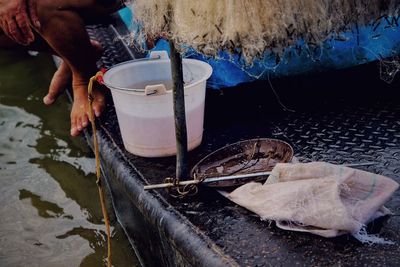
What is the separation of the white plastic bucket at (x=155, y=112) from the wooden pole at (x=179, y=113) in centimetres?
29

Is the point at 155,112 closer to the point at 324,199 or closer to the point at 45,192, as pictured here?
the point at 324,199

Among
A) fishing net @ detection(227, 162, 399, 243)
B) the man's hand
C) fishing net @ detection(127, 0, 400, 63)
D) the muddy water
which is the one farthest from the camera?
the muddy water

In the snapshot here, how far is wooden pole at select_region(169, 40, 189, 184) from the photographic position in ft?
5.68

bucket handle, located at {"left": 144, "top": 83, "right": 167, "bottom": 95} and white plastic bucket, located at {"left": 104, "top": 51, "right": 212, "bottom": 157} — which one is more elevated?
bucket handle, located at {"left": 144, "top": 83, "right": 167, "bottom": 95}

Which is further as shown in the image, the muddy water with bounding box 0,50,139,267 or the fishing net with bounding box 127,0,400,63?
the muddy water with bounding box 0,50,139,267

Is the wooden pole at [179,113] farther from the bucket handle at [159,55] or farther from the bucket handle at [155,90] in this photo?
the bucket handle at [159,55]

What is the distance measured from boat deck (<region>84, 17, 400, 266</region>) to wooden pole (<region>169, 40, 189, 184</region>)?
0.42ft

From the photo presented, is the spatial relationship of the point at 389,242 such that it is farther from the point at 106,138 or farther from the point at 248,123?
the point at 106,138

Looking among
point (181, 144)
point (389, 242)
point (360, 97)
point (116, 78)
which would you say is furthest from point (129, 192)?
point (360, 97)

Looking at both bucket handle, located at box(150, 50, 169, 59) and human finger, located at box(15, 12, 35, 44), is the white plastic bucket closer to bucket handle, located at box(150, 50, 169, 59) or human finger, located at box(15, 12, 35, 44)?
bucket handle, located at box(150, 50, 169, 59)

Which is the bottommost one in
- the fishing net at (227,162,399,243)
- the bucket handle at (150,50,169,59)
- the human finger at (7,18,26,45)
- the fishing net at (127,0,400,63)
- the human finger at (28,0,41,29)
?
the fishing net at (227,162,399,243)

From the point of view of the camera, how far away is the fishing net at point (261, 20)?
51.0 inches

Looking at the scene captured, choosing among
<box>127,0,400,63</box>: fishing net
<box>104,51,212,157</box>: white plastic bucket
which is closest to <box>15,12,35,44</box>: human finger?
<box>104,51,212,157</box>: white plastic bucket

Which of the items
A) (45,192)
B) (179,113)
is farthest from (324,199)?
(45,192)
